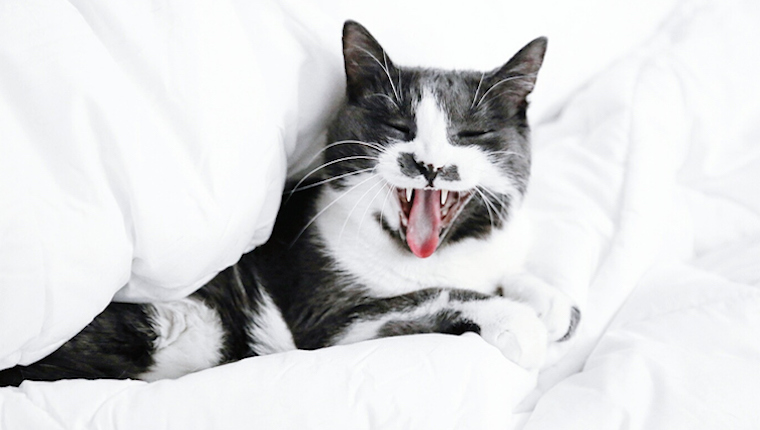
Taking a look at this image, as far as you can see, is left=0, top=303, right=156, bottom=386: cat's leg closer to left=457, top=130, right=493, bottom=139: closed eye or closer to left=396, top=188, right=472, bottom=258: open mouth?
left=396, top=188, right=472, bottom=258: open mouth

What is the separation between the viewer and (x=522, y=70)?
3.46ft

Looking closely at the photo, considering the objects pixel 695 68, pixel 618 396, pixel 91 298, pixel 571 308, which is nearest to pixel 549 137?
pixel 695 68

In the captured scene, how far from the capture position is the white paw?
3.05 ft

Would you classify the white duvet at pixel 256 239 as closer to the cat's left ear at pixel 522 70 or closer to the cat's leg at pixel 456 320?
the cat's leg at pixel 456 320

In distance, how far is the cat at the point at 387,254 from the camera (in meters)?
0.99

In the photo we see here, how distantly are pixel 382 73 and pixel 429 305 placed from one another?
38cm

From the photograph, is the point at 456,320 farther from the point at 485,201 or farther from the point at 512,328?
the point at 485,201

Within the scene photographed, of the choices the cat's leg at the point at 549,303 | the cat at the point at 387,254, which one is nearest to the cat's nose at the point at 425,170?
the cat at the point at 387,254

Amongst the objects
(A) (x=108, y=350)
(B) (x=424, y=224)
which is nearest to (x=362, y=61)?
(B) (x=424, y=224)

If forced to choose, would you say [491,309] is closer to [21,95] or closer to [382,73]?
[382,73]

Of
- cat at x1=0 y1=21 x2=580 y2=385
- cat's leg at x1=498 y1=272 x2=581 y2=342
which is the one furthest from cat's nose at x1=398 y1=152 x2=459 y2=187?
cat's leg at x1=498 y1=272 x2=581 y2=342

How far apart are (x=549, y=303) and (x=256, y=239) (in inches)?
19.3

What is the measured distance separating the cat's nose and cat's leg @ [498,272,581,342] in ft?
0.84

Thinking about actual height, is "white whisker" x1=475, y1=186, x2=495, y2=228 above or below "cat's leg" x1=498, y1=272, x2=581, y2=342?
above
